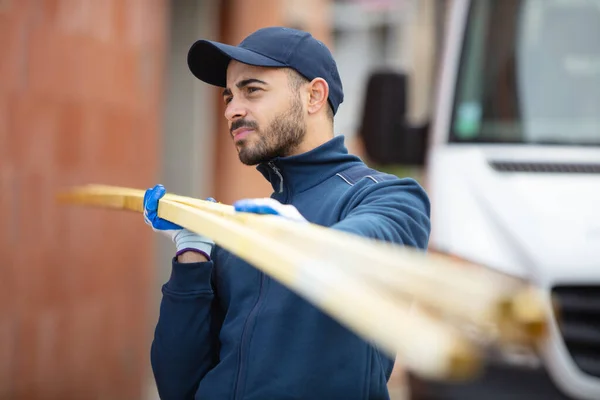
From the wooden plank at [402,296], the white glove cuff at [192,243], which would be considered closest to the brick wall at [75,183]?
the white glove cuff at [192,243]

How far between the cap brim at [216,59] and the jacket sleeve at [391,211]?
369mm

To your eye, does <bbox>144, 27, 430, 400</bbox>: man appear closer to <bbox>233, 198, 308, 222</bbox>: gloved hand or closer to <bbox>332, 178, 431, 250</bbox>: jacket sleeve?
<bbox>332, 178, 431, 250</bbox>: jacket sleeve

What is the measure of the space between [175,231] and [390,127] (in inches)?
105

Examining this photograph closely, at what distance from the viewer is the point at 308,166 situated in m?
2.23

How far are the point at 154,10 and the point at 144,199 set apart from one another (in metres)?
4.74

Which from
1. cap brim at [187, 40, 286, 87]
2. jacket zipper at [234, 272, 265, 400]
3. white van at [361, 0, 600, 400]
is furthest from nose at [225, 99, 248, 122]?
white van at [361, 0, 600, 400]

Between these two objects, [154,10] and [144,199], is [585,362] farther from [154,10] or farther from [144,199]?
[154,10]

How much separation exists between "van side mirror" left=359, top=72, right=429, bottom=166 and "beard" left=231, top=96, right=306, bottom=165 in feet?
7.86

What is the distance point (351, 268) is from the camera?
1.41m

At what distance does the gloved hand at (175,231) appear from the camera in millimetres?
2207

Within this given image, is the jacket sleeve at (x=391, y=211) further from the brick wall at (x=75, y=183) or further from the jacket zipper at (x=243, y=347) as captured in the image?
the brick wall at (x=75, y=183)

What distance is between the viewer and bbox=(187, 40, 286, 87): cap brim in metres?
2.14

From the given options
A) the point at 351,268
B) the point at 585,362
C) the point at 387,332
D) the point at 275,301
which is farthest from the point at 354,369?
the point at 585,362

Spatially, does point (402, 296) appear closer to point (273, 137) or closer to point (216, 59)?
point (273, 137)
